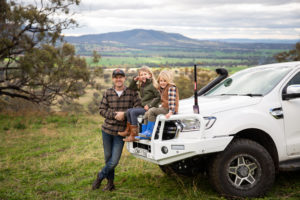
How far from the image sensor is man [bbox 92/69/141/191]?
4992 millimetres

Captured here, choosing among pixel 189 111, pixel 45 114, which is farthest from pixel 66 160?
pixel 45 114

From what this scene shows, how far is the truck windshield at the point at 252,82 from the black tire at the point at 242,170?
922 millimetres

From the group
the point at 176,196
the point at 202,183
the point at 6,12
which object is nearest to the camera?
the point at 176,196

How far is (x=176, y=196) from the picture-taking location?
4875 mm

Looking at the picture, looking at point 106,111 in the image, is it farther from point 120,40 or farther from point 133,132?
point 120,40

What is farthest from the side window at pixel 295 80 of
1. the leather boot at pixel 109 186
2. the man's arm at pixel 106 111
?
the leather boot at pixel 109 186

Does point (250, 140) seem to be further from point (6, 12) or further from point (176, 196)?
point (6, 12)

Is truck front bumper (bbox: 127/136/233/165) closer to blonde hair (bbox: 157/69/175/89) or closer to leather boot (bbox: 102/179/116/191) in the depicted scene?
blonde hair (bbox: 157/69/175/89)

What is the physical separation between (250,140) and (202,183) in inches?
53.9

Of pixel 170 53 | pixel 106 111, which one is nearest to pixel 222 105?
pixel 106 111

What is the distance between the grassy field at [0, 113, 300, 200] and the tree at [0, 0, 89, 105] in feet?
24.1

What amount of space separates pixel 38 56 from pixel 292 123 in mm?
15110

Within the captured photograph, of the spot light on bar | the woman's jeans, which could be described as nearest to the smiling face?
the woman's jeans

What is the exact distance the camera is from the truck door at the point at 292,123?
4.62m
